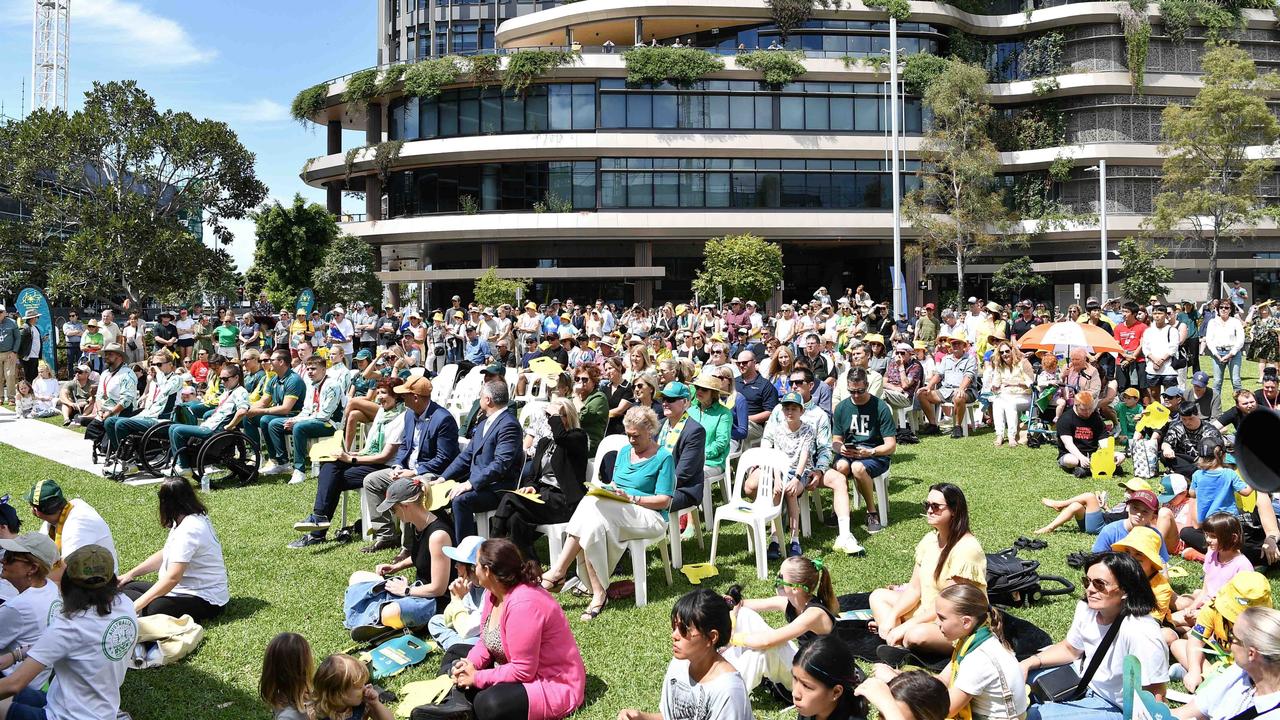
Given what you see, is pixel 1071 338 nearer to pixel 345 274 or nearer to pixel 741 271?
pixel 741 271

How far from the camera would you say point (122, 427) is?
1225 centimetres

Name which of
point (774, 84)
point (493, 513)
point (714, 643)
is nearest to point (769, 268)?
point (774, 84)

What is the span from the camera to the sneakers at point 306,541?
8.88 m

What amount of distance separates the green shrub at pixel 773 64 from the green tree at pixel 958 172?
607cm

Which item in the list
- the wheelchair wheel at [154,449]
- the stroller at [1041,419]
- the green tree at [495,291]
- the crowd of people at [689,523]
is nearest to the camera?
the crowd of people at [689,523]

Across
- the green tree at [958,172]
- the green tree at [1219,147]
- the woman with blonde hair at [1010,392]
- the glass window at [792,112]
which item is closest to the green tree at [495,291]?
the glass window at [792,112]

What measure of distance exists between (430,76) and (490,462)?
36.2 m

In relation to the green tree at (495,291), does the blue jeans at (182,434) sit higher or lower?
lower

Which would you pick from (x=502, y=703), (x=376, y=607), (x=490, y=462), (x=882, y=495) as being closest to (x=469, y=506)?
(x=490, y=462)

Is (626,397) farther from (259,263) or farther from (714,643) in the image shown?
(259,263)

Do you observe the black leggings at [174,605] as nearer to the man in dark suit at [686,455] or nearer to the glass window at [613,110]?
the man in dark suit at [686,455]

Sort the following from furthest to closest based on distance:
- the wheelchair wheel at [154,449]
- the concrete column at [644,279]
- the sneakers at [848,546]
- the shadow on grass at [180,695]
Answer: the concrete column at [644,279] → the wheelchair wheel at [154,449] → the sneakers at [848,546] → the shadow on grass at [180,695]

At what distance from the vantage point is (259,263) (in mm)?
38594

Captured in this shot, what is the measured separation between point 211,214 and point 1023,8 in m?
38.1
